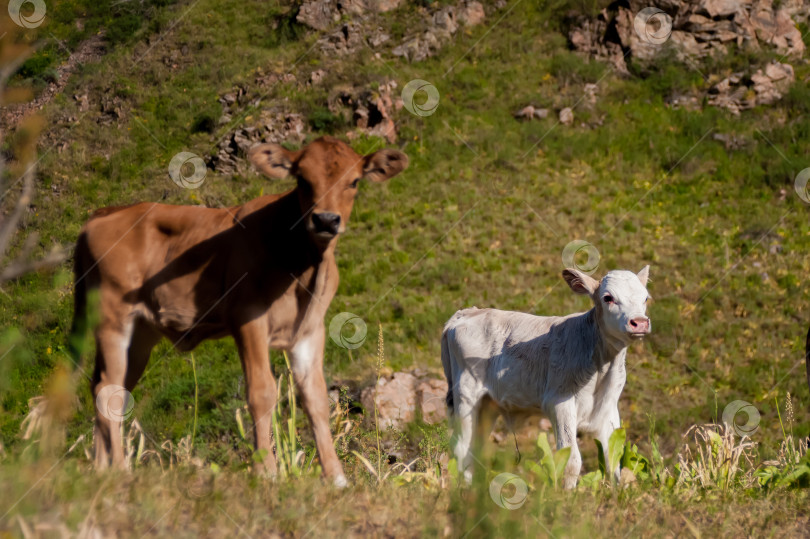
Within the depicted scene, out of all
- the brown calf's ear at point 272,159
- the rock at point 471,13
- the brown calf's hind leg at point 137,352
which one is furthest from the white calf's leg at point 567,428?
the rock at point 471,13

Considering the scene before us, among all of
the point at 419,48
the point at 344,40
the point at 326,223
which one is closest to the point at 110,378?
the point at 326,223

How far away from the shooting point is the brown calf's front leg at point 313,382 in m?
5.49

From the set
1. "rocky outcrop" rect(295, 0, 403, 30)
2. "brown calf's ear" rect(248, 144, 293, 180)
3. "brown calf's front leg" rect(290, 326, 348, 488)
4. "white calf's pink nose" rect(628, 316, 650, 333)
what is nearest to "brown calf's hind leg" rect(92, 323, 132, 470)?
"brown calf's front leg" rect(290, 326, 348, 488)

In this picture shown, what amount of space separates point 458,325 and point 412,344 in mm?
11097

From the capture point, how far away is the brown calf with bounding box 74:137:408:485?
208 inches

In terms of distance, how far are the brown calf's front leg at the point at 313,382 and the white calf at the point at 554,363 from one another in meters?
1.08

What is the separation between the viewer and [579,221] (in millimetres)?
23500

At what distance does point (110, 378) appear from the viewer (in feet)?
19.4

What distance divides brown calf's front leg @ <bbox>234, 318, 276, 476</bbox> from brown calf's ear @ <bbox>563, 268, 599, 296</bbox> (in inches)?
102

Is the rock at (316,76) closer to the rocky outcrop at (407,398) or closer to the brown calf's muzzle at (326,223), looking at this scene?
the rocky outcrop at (407,398)

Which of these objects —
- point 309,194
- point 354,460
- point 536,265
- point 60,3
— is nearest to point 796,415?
point 536,265

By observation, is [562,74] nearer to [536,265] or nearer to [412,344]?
[536,265]

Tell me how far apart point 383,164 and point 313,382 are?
153 cm

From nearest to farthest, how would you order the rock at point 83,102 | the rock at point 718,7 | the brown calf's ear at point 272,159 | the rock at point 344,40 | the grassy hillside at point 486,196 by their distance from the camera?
the brown calf's ear at point 272,159
the grassy hillside at point 486,196
the rock at point 718,7
the rock at point 83,102
the rock at point 344,40
